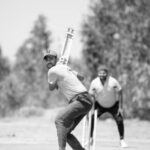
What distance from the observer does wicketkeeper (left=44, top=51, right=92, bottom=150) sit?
24.6ft

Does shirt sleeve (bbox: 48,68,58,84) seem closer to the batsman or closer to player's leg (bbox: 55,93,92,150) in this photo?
the batsman

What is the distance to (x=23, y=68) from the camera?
243 ft

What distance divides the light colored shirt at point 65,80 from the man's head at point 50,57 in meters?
0.20

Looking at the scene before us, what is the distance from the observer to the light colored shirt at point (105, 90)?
37.2 feet

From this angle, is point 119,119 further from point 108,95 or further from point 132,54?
point 132,54

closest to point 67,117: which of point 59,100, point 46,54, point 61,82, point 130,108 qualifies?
point 61,82

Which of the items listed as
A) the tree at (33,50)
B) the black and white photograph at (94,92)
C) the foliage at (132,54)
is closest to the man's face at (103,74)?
the black and white photograph at (94,92)

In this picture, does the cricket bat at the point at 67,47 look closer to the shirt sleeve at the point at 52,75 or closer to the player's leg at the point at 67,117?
the shirt sleeve at the point at 52,75

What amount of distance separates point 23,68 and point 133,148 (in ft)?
211

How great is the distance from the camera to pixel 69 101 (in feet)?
25.3

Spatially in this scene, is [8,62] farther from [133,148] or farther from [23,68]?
[133,148]

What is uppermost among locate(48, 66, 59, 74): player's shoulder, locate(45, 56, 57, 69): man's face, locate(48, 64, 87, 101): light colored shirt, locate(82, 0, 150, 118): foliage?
locate(45, 56, 57, 69): man's face

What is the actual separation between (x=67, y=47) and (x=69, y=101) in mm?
941

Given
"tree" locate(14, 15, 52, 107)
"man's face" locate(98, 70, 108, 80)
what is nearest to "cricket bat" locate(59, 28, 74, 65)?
"man's face" locate(98, 70, 108, 80)
